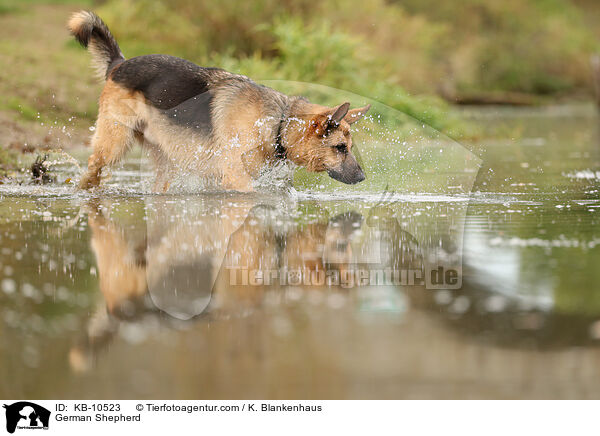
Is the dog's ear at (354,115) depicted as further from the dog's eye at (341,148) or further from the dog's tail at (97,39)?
the dog's tail at (97,39)

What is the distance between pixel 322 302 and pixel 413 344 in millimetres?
684

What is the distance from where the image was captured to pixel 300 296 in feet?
12.6

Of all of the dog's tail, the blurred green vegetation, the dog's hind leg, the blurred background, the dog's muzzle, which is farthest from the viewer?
the blurred green vegetation

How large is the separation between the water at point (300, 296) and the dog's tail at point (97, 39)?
4.68ft

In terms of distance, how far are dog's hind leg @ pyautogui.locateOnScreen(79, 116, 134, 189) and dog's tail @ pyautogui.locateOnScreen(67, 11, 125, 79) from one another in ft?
1.89

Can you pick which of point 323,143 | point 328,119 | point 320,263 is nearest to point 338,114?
point 328,119

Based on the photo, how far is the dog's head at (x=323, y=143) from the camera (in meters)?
6.84

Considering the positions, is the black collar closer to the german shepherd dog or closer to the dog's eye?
the german shepherd dog

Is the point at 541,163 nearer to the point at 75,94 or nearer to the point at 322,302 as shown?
the point at 322,302
